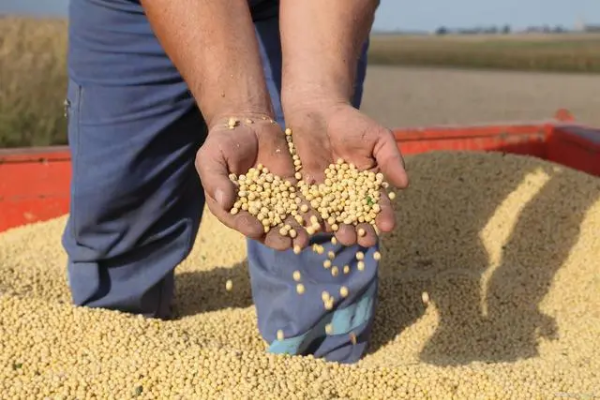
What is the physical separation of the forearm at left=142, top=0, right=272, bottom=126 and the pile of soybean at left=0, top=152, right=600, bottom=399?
50 cm

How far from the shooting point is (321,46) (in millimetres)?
1969

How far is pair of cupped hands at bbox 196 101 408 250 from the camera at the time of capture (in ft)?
5.56

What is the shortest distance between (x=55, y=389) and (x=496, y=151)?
2558 millimetres

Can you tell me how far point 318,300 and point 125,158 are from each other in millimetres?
616

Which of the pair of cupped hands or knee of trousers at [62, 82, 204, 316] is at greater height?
the pair of cupped hands

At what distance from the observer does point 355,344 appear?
2.36 m

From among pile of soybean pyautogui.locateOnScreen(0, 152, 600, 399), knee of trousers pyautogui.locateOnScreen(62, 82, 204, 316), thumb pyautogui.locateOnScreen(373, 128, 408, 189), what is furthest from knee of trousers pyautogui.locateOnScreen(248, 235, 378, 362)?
thumb pyautogui.locateOnScreen(373, 128, 408, 189)

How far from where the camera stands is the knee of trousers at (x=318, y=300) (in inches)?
90.7

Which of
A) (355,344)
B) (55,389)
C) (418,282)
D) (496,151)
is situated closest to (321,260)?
(355,344)

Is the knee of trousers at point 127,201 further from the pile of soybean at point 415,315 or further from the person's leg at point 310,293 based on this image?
the person's leg at point 310,293

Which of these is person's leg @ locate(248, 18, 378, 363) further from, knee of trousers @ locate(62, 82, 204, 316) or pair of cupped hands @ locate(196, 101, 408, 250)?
pair of cupped hands @ locate(196, 101, 408, 250)

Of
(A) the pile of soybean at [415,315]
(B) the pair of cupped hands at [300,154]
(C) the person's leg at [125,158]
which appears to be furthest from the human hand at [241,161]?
(C) the person's leg at [125,158]

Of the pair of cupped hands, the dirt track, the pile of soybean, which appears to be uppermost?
the pair of cupped hands

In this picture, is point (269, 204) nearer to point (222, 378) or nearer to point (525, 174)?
point (222, 378)
